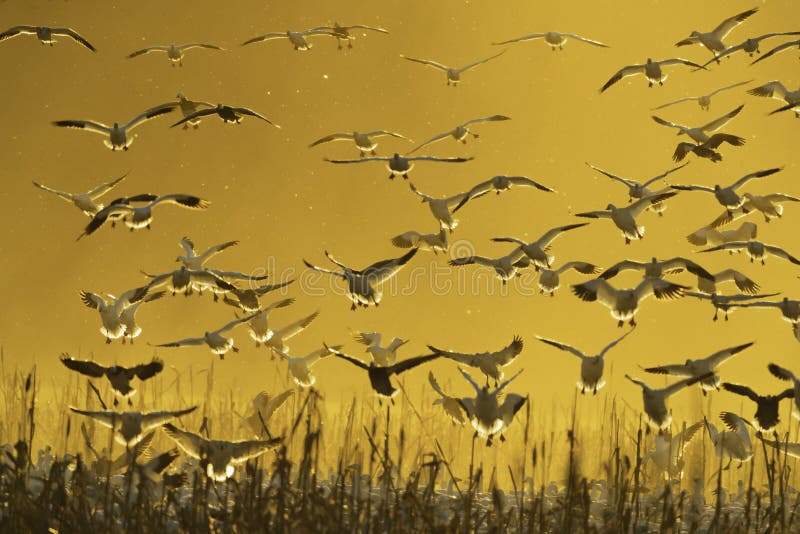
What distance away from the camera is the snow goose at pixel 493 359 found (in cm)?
1232

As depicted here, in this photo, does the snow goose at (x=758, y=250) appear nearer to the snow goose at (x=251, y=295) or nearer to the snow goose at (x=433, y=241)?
the snow goose at (x=433, y=241)

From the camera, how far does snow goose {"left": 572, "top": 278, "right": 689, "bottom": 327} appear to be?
1291cm

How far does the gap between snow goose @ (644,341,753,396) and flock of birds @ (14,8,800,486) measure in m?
0.02

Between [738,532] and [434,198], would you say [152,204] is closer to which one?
[434,198]

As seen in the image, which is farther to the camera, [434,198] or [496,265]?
[434,198]

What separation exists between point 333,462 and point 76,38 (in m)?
7.38

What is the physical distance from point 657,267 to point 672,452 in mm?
2777

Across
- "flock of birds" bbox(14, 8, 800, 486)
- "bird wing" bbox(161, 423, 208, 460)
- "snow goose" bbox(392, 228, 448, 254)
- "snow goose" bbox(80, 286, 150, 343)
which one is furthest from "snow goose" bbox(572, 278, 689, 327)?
"bird wing" bbox(161, 423, 208, 460)

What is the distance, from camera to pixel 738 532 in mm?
7949

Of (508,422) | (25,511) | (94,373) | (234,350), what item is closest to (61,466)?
(25,511)

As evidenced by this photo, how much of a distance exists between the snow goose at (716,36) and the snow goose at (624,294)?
482cm

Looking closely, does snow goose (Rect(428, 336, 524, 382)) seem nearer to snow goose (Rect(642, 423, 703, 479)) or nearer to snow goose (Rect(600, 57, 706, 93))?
snow goose (Rect(642, 423, 703, 479))

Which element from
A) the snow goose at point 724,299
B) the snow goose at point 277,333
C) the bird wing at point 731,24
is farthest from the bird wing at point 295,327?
the bird wing at point 731,24

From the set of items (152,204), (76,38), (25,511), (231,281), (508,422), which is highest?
(76,38)
